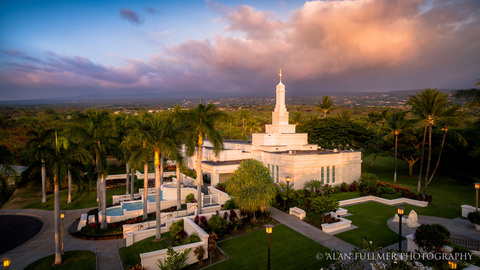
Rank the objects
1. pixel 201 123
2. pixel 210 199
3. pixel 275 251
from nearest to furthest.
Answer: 1. pixel 275 251
2. pixel 201 123
3. pixel 210 199

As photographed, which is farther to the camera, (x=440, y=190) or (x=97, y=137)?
(x=440, y=190)

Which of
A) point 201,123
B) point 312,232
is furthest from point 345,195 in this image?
point 201,123

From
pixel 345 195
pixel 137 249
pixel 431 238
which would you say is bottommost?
pixel 137 249

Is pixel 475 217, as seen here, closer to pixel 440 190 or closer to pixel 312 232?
pixel 312 232

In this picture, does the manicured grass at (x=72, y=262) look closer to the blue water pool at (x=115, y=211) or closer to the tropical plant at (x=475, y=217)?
the blue water pool at (x=115, y=211)

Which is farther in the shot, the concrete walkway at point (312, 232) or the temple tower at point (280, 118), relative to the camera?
the temple tower at point (280, 118)

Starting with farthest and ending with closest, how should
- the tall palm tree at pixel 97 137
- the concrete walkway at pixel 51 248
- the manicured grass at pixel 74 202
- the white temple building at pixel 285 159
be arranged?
the manicured grass at pixel 74 202 < the white temple building at pixel 285 159 < the tall palm tree at pixel 97 137 < the concrete walkway at pixel 51 248

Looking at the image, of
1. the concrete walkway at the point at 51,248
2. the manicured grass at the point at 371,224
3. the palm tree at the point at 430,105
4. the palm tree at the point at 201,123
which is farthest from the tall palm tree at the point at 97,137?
the palm tree at the point at 430,105
